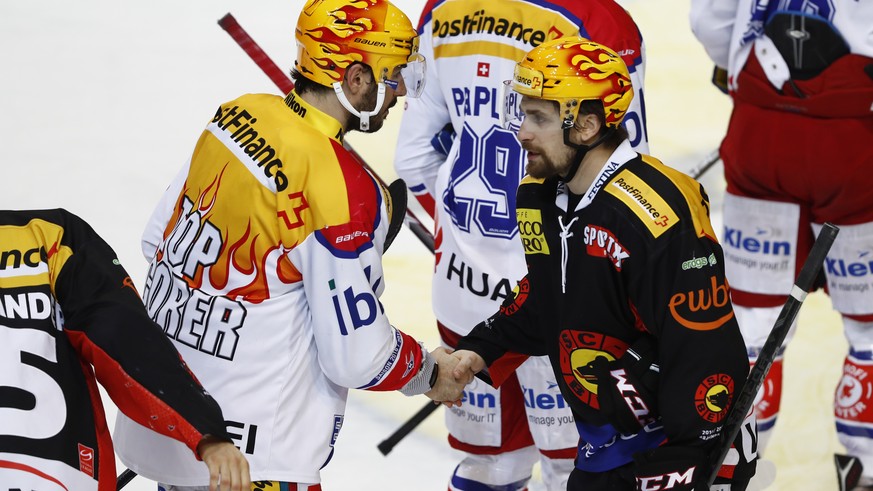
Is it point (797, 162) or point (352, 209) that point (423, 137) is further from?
point (797, 162)

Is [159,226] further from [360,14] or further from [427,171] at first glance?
[427,171]

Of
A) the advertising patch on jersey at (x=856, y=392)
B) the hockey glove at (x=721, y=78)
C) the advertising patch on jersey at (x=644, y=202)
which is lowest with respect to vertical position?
the advertising patch on jersey at (x=856, y=392)

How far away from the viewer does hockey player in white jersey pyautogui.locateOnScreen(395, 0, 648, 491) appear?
3.16 m

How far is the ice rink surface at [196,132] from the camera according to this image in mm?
4426

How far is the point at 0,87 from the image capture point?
6898 mm

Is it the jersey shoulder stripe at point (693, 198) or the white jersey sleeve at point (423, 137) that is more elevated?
the jersey shoulder stripe at point (693, 198)

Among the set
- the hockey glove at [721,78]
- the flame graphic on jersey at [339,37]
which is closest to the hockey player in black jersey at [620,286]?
the flame graphic on jersey at [339,37]

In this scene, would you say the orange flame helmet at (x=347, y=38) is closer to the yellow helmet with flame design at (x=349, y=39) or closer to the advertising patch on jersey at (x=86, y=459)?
the yellow helmet with flame design at (x=349, y=39)

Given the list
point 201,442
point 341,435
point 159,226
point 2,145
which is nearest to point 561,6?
point 159,226

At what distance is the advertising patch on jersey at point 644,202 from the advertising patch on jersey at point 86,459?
1.07 meters

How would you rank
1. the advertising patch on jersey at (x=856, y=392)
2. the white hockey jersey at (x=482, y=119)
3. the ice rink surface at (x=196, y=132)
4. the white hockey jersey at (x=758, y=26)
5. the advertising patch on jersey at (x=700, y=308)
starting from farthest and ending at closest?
the ice rink surface at (x=196, y=132) < the advertising patch on jersey at (x=856, y=392) < the white hockey jersey at (x=758, y=26) < the white hockey jersey at (x=482, y=119) < the advertising patch on jersey at (x=700, y=308)

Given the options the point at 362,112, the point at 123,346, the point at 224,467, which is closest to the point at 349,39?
the point at 362,112

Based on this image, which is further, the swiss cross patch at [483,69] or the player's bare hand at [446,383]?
the swiss cross patch at [483,69]

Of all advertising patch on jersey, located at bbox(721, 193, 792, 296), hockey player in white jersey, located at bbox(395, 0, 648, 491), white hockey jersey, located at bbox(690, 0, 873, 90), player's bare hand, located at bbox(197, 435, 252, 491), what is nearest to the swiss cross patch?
hockey player in white jersey, located at bbox(395, 0, 648, 491)
